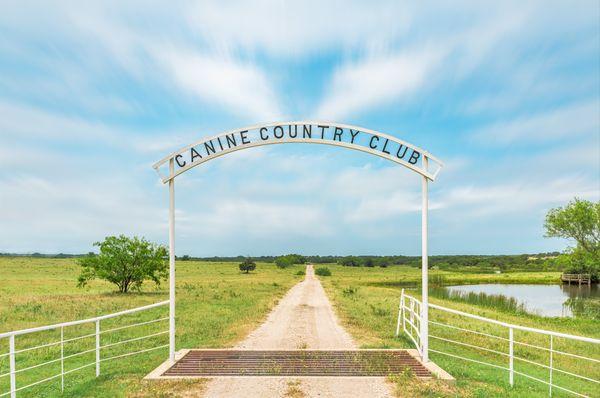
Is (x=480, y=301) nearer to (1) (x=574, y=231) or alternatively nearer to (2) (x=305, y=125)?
(1) (x=574, y=231)

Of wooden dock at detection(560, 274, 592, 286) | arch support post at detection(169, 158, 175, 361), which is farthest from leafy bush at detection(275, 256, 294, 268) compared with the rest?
arch support post at detection(169, 158, 175, 361)

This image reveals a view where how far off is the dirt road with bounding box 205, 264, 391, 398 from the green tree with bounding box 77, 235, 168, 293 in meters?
13.0

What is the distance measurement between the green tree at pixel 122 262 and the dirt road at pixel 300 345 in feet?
42.7

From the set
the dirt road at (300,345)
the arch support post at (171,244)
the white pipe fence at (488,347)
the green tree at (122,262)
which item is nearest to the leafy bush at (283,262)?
the green tree at (122,262)

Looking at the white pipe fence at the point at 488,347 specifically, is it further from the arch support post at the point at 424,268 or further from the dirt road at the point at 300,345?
the dirt road at the point at 300,345

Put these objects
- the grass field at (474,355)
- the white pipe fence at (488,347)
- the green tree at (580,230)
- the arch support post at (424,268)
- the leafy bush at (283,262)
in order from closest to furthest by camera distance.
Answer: the grass field at (474,355) < the arch support post at (424,268) < the white pipe fence at (488,347) < the green tree at (580,230) < the leafy bush at (283,262)

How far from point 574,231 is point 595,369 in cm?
4415

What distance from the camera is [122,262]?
108ft

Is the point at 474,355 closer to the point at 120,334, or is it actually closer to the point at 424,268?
the point at 424,268

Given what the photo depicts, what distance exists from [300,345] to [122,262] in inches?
957

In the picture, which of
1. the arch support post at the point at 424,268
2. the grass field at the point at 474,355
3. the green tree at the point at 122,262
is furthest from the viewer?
the green tree at the point at 122,262

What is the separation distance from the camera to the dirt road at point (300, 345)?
7.79 meters

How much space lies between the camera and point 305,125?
1009cm

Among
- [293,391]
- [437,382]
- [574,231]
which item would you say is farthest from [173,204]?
[574,231]
